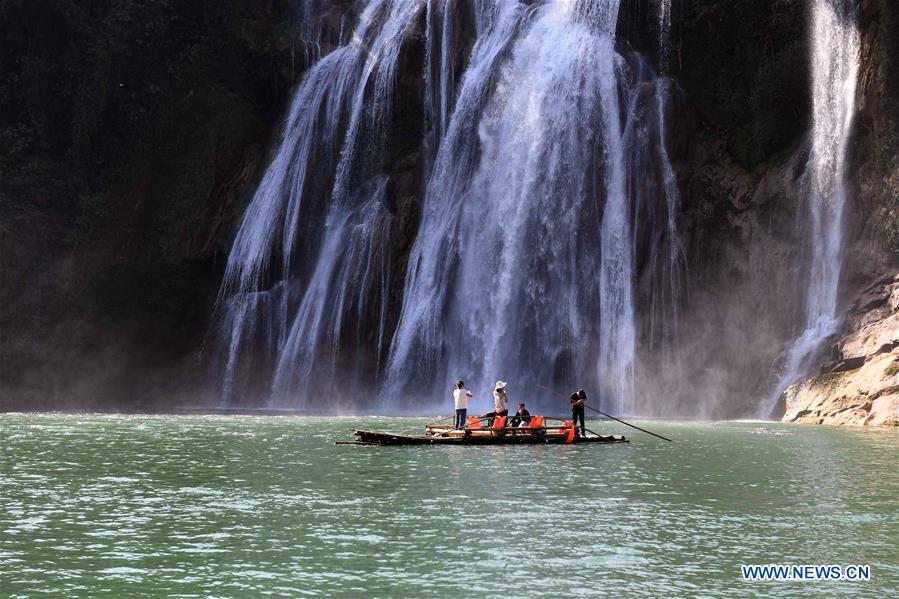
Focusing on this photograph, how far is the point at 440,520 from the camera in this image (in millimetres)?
14625

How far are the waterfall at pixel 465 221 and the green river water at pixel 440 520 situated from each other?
59.0 feet

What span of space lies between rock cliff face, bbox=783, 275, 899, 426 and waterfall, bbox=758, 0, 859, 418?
1573mm

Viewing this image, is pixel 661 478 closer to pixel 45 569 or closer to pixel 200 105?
pixel 45 569

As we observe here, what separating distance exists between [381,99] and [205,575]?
4051 cm

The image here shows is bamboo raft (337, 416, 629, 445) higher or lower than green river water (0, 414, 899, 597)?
higher

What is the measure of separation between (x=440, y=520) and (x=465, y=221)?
31.5 metres

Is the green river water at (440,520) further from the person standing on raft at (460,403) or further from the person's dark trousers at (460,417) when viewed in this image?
the person's dark trousers at (460,417)

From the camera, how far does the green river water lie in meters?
11.2

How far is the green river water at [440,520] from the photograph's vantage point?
11.2 metres

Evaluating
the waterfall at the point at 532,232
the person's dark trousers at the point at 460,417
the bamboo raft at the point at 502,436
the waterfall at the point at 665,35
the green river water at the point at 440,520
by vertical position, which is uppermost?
the waterfall at the point at 665,35

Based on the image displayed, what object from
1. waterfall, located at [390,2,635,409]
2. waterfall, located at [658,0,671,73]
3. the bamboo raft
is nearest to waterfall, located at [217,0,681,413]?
waterfall, located at [390,2,635,409]

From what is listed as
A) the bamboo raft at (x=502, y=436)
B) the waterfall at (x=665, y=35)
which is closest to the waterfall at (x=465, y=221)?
the waterfall at (x=665, y=35)

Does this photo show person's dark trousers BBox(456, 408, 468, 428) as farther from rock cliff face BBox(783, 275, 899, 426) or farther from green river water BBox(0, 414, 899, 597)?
rock cliff face BBox(783, 275, 899, 426)

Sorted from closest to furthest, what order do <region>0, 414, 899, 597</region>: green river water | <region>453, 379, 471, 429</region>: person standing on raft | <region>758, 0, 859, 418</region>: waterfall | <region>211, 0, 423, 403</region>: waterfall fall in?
<region>0, 414, 899, 597</region>: green river water, <region>453, 379, 471, 429</region>: person standing on raft, <region>758, 0, 859, 418</region>: waterfall, <region>211, 0, 423, 403</region>: waterfall
